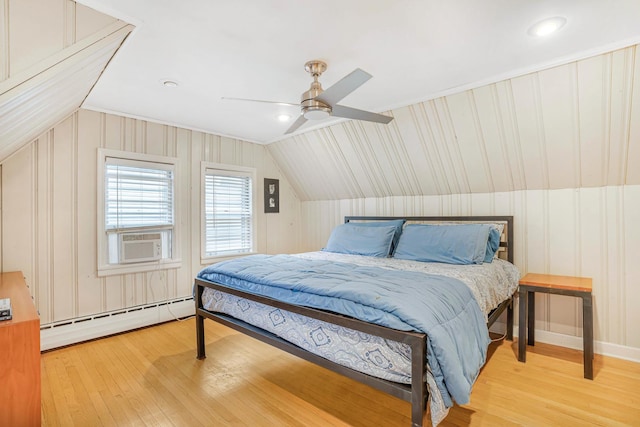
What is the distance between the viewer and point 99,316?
3221 mm

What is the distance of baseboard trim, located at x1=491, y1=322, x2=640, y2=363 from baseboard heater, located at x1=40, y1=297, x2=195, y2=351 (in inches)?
142

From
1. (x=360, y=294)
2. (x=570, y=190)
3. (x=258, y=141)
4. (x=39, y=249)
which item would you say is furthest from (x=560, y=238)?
(x=39, y=249)

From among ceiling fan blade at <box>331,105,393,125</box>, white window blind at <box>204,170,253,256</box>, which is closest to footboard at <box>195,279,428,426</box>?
ceiling fan blade at <box>331,105,393,125</box>

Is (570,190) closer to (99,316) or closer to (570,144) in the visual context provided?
(570,144)

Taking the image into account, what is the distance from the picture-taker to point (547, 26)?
187cm

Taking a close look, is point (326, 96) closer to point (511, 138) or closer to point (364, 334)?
point (364, 334)

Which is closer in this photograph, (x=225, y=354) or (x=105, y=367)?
(x=105, y=367)

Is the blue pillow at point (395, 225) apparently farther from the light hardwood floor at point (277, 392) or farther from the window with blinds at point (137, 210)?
the window with blinds at point (137, 210)

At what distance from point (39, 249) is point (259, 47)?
2.72 m

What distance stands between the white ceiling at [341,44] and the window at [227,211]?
4.24ft

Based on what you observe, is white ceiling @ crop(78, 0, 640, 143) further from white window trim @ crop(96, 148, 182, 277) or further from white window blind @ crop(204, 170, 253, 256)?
white window blind @ crop(204, 170, 253, 256)

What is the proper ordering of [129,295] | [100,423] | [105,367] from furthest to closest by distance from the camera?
[129,295], [105,367], [100,423]

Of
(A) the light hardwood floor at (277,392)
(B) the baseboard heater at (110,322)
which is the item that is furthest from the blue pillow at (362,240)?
(B) the baseboard heater at (110,322)

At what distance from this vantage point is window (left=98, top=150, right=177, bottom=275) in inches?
129
